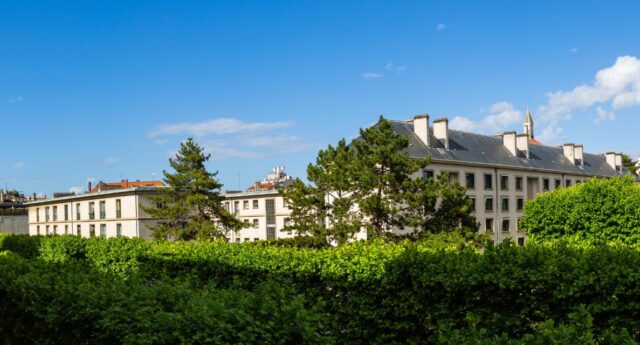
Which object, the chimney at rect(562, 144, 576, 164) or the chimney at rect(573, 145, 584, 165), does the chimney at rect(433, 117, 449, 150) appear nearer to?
the chimney at rect(562, 144, 576, 164)

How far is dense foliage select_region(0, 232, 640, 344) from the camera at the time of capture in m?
6.47

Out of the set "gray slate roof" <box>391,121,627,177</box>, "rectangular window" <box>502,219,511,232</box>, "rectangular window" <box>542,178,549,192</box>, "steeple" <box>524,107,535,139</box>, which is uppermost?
"steeple" <box>524,107,535,139</box>

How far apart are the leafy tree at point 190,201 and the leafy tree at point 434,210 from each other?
74.1ft

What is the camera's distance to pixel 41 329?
9586 millimetres

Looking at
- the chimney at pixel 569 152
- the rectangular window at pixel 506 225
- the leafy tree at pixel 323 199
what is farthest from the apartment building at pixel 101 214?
the chimney at pixel 569 152

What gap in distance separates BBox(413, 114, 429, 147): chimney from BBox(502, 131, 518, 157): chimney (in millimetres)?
16733

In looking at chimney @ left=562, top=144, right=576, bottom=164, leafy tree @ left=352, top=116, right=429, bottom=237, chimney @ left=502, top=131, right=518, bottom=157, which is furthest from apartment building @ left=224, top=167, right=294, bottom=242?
chimney @ left=562, top=144, right=576, bottom=164

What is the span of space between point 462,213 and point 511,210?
25.3 meters

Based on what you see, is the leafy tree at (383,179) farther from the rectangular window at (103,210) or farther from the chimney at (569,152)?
the chimney at (569,152)

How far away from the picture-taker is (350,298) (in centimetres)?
1526

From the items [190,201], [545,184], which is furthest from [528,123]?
[190,201]

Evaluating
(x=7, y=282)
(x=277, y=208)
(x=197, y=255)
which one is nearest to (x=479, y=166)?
(x=277, y=208)

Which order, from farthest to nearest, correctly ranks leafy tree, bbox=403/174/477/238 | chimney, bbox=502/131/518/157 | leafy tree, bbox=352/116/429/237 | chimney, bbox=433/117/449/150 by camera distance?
chimney, bbox=502/131/518/157 < chimney, bbox=433/117/449/150 < leafy tree, bbox=403/174/477/238 < leafy tree, bbox=352/116/429/237

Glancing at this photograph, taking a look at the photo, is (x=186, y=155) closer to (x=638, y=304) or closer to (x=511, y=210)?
(x=511, y=210)
